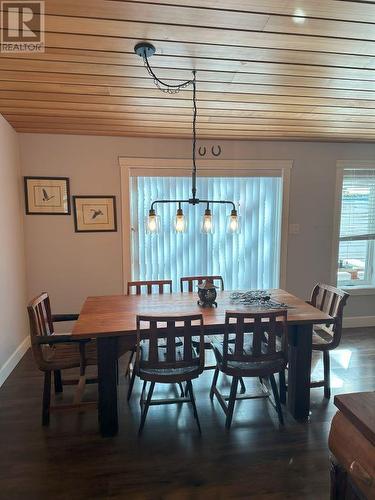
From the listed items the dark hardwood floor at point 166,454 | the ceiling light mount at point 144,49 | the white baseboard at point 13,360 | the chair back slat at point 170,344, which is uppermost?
the ceiling light mount at point 144,49

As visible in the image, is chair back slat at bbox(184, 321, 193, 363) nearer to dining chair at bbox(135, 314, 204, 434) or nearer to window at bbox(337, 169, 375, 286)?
dining chair at bbox(135, 314, 204, 434)

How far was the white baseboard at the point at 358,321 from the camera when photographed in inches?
175

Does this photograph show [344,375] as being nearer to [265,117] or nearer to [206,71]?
[265,117]

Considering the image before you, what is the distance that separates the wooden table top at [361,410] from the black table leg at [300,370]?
1.49 m

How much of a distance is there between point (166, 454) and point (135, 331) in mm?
811

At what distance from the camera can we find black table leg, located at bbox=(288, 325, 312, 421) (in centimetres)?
246

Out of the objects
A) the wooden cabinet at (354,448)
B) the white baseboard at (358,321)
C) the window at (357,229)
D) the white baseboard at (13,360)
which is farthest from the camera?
the white baseboard at (358,321)

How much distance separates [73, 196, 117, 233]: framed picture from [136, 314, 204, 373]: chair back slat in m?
1.84

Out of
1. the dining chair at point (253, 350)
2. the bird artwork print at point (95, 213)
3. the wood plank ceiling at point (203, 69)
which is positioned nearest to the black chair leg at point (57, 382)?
the dining chair at point (253, 350)

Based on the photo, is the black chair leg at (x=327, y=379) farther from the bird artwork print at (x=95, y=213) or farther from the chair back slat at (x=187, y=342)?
the bird artwork print at (x=95, y=213)

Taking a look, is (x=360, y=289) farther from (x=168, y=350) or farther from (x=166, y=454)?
(x=166, y=454)

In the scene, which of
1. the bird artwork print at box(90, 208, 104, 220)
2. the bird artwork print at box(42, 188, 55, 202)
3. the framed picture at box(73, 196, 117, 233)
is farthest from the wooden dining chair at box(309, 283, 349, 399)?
the bird artwork print at box(42, 188, 55, 202)

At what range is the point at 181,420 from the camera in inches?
97.1

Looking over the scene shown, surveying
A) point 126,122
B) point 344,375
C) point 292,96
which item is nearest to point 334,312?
point 344,375
